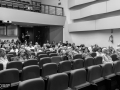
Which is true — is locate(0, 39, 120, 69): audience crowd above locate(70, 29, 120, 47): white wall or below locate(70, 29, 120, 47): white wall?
below

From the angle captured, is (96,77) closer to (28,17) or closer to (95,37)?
(95,37)

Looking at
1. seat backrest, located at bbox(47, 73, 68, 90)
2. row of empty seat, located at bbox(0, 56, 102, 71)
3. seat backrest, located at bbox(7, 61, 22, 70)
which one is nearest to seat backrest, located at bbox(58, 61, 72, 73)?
row of empty seat, located at bbox(0, 56, 102, 71)

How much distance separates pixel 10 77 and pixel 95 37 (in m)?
10.8

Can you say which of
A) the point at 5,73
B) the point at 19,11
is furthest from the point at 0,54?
the point at 19,11

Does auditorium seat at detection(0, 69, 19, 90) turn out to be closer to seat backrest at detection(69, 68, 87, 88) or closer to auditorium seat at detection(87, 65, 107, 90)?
seat backrest at detection(69, 68, 87, 88)

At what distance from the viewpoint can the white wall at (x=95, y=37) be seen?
10.4 metres

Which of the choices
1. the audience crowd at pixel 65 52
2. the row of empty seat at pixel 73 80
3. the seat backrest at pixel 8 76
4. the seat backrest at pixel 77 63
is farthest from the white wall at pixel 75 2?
the seat backrest at pixel 8 76

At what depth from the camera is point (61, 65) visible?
3236 mm

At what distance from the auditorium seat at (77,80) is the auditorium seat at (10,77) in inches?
41.1

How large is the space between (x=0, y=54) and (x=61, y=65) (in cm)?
215

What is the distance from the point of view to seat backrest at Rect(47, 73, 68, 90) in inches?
76.2

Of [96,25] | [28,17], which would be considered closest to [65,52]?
[96,25]

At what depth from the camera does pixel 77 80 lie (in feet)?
7.77

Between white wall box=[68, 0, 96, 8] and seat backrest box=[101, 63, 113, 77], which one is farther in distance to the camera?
white wall box=[68, 0, 96, 8]
